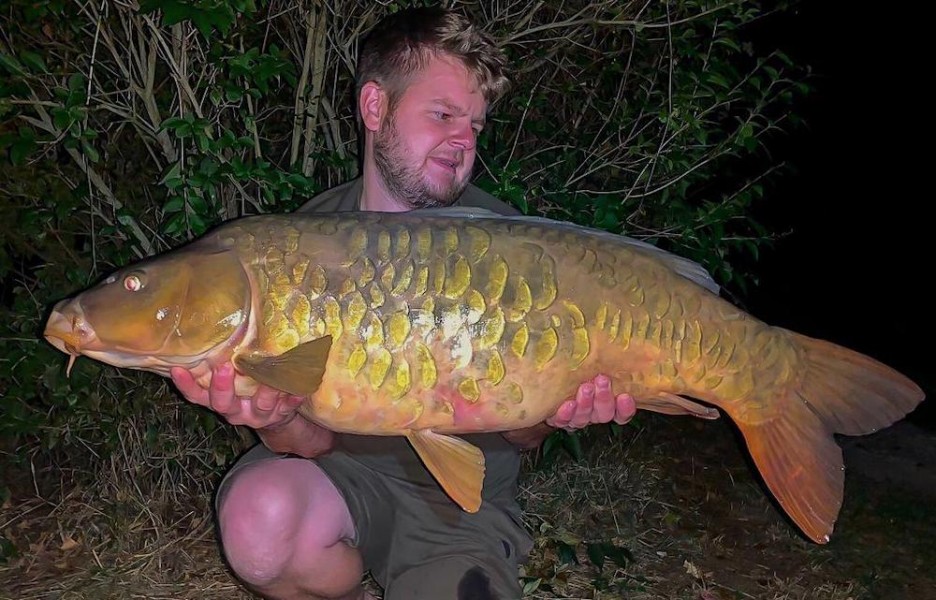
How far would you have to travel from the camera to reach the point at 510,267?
4.90ft

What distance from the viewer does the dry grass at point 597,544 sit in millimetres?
2293

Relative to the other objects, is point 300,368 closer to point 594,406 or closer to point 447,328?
point 447,328

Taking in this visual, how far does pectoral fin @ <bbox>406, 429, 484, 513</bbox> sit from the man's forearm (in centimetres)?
26

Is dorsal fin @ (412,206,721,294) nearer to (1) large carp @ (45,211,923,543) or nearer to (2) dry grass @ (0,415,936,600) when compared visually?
(1) large carp @ (45,211,923,543)

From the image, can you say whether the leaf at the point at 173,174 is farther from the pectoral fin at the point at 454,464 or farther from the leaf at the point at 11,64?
the pectoral fin at the point at 454,464

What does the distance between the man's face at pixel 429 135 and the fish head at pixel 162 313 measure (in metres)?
0.53

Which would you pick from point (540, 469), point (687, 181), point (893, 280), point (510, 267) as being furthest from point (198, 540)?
point (893, 280)

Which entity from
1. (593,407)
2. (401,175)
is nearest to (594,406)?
(593,407)

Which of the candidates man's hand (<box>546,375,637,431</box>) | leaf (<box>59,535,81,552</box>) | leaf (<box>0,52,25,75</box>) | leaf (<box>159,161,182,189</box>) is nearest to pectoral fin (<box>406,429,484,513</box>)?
man's hand (<box>546,375,637,431</box>)

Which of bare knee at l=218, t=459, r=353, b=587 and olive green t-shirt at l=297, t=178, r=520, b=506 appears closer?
bare knee at l=218, t=459, r=353, b=587

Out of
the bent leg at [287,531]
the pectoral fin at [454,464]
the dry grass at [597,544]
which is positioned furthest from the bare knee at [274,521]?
the dry grass at [597,544]

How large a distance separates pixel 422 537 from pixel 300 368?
56cm

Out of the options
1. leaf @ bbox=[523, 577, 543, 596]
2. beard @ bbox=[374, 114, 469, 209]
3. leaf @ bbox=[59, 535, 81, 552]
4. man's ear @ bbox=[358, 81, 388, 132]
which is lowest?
leaf @ bbox=[59, 535, 81, 552]

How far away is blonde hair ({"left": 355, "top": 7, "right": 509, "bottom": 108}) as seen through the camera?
6.27 ft
